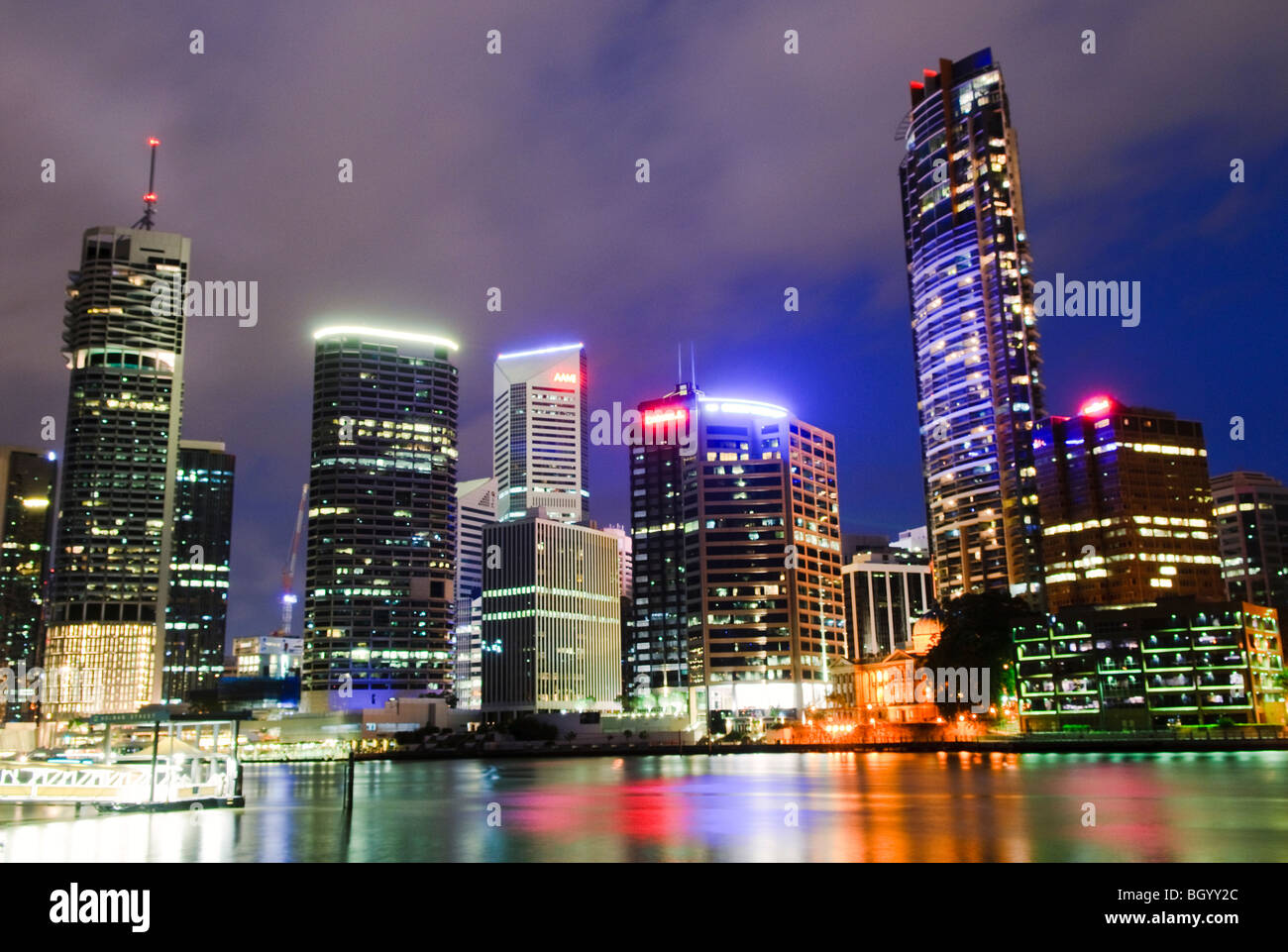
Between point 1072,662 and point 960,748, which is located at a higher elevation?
point 1072,662

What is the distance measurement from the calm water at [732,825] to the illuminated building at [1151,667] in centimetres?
8944

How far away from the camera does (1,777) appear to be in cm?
4616

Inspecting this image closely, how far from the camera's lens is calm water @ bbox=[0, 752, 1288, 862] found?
104 ft

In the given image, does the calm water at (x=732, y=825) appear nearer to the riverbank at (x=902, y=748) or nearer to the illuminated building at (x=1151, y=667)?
the riverbank at (x=902, y=748)

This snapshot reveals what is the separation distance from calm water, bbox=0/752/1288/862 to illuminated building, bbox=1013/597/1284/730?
8944 cm

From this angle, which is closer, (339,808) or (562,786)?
(339,808)

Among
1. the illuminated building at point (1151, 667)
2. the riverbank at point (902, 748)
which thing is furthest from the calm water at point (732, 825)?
the illuminated building at point (1151, 667)

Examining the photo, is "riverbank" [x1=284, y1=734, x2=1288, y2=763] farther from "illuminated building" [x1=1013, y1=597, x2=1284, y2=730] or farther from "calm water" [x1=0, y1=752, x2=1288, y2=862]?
"calm water" [x1=0, y1=752, x2=1288, y2=862]

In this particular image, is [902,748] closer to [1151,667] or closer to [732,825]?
[1151,667]
